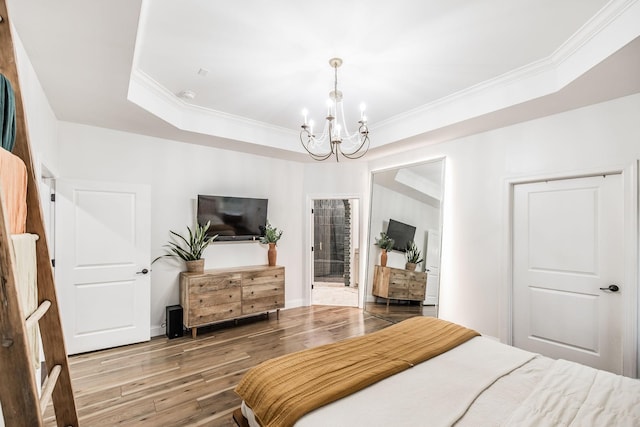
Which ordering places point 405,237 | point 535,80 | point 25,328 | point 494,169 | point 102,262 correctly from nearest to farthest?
point 25,328, point 535,80, point 102,262, point 494,169, point 405,237

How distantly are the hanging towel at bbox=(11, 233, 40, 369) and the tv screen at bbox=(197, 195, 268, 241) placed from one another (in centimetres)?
318

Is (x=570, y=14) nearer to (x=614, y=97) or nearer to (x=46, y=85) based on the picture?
(x=614, y=97)

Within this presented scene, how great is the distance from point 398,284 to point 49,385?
4183mm

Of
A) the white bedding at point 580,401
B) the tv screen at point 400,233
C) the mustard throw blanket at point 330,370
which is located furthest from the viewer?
the tv screen at point 400,233

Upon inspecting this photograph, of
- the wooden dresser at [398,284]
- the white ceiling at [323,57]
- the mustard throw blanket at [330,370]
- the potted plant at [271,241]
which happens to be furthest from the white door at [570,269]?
the potted plant at [271,241]

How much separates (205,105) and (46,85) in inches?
58.5

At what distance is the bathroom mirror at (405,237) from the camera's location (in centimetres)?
423

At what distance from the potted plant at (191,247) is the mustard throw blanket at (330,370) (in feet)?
8.31

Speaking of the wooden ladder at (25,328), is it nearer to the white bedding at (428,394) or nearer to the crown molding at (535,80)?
the white bedding at (428,394)

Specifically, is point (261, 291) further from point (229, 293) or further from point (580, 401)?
point (580, 401)

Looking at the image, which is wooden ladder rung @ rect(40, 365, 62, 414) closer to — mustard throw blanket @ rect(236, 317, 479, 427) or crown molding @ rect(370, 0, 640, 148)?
mustard throw blanket @ rect(236, 317, 479, 427)

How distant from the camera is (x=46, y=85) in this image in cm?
246

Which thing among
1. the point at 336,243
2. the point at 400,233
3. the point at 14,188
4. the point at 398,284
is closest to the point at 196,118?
the point at 14,188

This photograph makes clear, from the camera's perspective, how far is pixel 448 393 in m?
1.57
